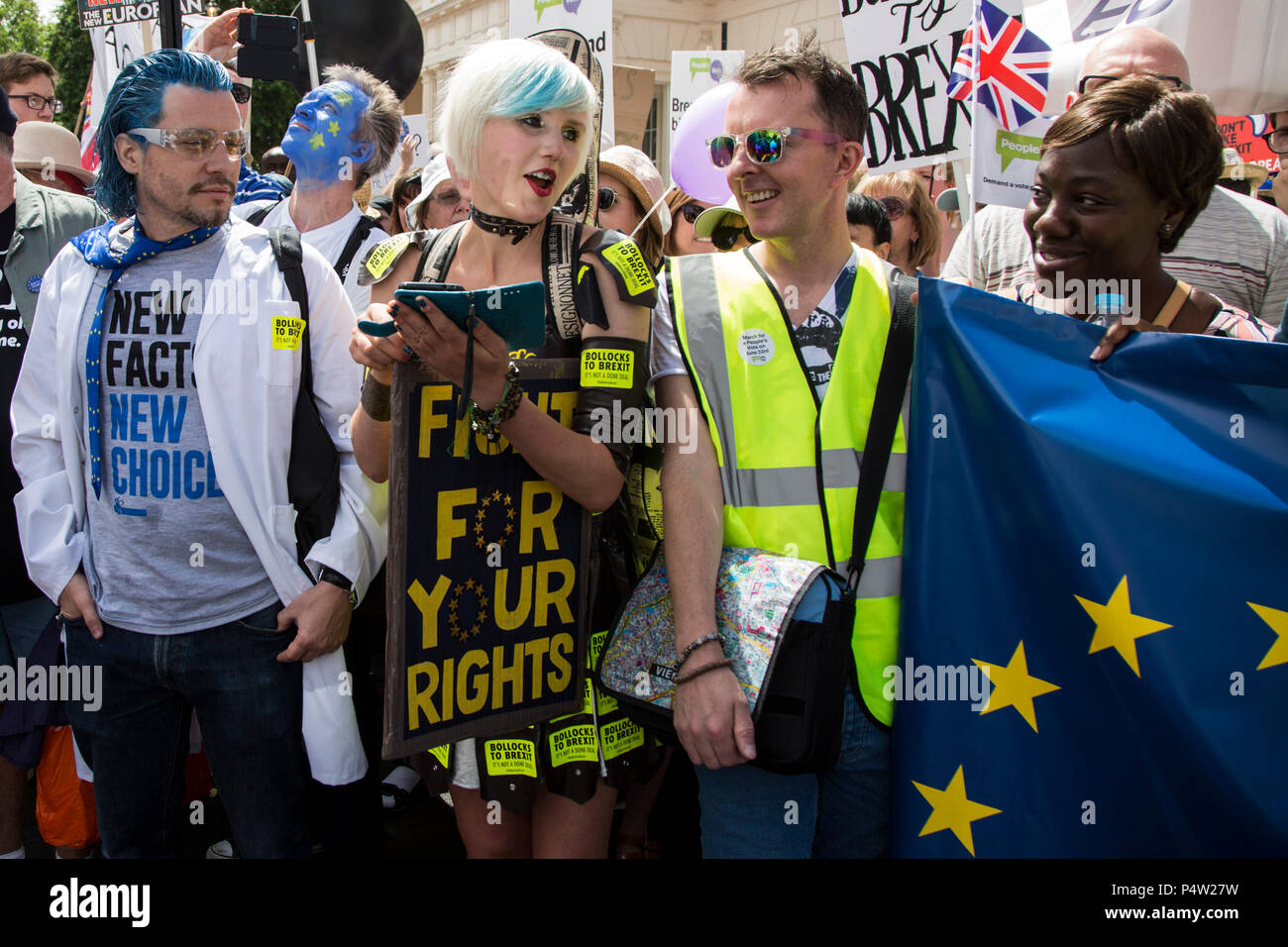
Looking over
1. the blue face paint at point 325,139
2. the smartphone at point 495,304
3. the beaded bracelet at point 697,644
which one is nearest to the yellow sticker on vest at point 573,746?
the beaded bracelet at point 697,644

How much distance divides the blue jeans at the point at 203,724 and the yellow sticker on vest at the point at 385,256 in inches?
32.8

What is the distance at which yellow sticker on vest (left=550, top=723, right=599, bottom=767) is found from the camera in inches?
85.7

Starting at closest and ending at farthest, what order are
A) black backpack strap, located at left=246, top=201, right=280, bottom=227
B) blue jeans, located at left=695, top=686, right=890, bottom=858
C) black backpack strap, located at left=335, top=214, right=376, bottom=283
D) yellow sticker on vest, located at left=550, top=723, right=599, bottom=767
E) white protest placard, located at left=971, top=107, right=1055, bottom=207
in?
1. blue jeans, located at left=695, top=686, right=890, bottom=858
2. yellow sticker on vest, located at left=550, top=723, right=599, bottom=767
3. white protest placard, located at left=971, top=107, right=1055, bottom=207
4. black backpack strap, located at left=335, top=214, right=376, bottom=283
5. black backpack strap, located at left=246, top=201, right=280, bottom=227

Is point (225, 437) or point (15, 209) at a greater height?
point (15, 209)

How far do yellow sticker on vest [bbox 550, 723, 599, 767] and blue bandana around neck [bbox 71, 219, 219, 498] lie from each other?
122cm

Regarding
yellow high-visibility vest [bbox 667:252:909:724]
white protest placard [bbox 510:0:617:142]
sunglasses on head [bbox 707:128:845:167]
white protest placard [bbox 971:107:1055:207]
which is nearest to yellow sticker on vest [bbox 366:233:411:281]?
yellow high-visibility vest [bbox 667:252:909:724]

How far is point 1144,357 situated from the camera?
1832mm

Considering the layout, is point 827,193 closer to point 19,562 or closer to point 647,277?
point 647,277

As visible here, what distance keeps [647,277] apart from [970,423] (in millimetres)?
699

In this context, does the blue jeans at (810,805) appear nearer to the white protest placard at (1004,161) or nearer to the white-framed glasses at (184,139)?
the white-framed glasses at (184,139)

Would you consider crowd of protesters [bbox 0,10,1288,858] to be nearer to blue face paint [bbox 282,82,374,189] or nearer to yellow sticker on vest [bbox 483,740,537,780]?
yellow sticker on vest [bbox 483,740,537,780]

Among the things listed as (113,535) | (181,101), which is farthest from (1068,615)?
(181,101)

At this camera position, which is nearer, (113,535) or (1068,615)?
(1068,615)

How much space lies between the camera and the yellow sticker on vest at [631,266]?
2.02 metres
